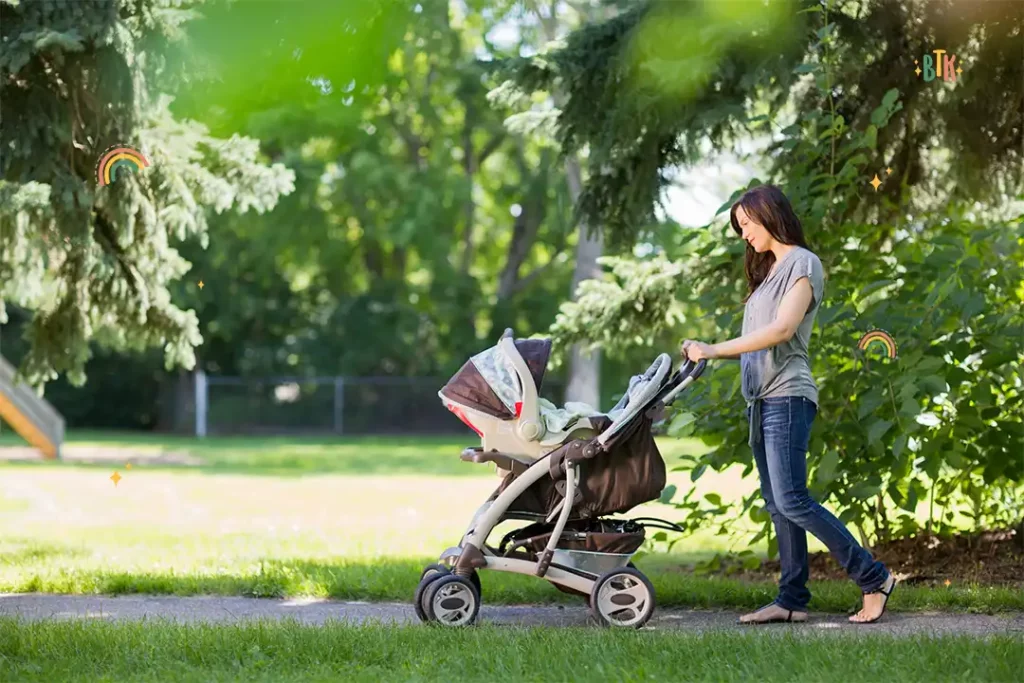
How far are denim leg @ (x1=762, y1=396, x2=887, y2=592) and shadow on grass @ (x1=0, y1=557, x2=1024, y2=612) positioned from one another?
0.45 metres

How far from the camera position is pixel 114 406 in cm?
3119

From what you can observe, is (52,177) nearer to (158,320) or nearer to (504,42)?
(158,320)

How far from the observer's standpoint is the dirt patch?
6.09 metres

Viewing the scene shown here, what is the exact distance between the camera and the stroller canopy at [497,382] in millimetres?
4746

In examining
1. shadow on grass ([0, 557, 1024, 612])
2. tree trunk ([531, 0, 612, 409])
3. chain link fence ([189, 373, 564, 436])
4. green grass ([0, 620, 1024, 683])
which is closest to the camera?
green grass ([0, 620, 1024, 683])

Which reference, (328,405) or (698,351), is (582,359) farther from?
(698,351)

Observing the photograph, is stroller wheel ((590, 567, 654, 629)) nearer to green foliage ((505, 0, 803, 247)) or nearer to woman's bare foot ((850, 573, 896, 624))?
woman's bare foot ((850, 573, 896, 624))

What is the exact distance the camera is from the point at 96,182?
6.93 meters

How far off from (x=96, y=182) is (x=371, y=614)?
3189mm

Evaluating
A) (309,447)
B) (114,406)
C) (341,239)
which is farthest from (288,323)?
(309,447)

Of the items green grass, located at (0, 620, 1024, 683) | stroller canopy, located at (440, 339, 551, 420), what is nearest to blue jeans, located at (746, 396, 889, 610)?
green grass, located at (0, 620, 1024, 683)

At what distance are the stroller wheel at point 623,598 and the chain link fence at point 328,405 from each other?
2380 centimetres

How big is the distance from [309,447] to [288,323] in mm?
8084

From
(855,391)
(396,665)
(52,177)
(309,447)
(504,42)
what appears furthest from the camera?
(504,42)
